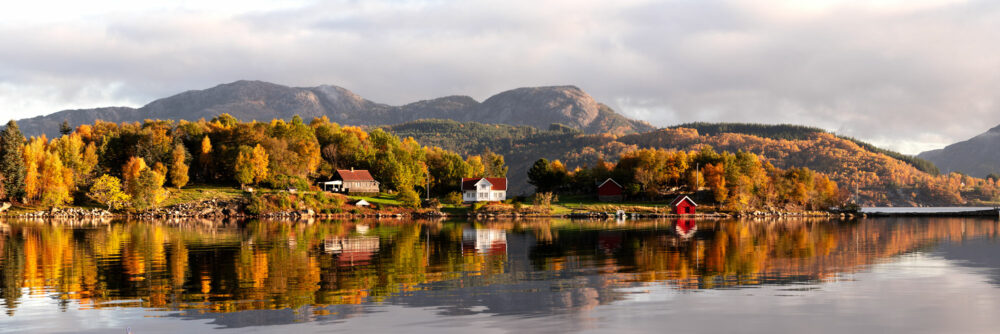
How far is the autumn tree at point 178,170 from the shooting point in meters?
120

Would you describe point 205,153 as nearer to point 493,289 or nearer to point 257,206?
point 257,206

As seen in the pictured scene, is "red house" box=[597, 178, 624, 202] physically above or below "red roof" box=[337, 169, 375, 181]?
below

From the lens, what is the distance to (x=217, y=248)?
1751 inches

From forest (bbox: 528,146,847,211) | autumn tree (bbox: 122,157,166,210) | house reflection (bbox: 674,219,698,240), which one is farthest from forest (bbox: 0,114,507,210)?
Result: house reflection (bbox: 674,219,698,240)

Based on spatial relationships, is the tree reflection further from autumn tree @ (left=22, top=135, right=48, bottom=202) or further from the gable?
the gable

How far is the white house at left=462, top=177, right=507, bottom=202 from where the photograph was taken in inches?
5103

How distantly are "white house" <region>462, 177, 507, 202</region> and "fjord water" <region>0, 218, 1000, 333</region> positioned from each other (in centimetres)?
8303

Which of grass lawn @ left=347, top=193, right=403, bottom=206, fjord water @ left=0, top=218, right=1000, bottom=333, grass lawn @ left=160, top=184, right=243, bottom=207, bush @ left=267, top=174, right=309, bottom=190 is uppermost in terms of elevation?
bush @ left=267, top=174, right=309, bottom=190

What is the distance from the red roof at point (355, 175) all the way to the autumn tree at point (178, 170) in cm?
2710

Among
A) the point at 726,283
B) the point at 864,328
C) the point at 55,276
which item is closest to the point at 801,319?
the point at 864,328

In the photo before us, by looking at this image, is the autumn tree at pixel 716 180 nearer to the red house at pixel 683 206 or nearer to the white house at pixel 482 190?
the red house at pixel 683 206

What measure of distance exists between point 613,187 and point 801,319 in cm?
11692

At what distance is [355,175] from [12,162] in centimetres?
5372

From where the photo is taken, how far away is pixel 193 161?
5207 inches
